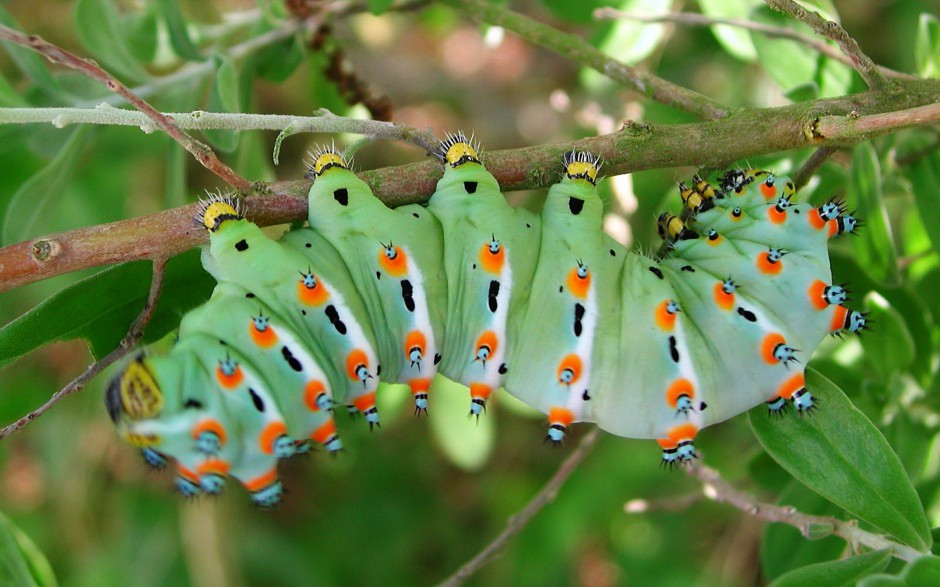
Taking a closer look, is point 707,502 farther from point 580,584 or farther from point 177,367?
point 177,367

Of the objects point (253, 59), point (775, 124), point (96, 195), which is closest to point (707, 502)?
point (775, 124)

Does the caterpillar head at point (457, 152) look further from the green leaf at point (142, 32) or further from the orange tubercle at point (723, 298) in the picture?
the green leaf at point (142, 32)

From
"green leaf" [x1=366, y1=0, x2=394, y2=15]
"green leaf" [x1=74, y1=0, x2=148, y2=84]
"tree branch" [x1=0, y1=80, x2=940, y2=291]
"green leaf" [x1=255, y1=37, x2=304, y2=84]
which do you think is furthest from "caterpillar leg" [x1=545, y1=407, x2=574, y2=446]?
"green leaf" [x1=74, y1=0, x2=148, y2=84]

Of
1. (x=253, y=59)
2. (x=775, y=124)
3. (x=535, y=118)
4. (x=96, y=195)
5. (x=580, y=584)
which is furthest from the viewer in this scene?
(x=535, y=118)

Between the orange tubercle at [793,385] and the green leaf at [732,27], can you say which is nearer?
the orange tubercle at [793,385]

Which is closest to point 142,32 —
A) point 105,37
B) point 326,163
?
point 105,37

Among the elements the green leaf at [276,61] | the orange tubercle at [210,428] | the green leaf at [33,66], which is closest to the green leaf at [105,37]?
the green leaf at [33,66]

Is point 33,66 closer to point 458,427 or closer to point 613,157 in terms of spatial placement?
point 613,157
